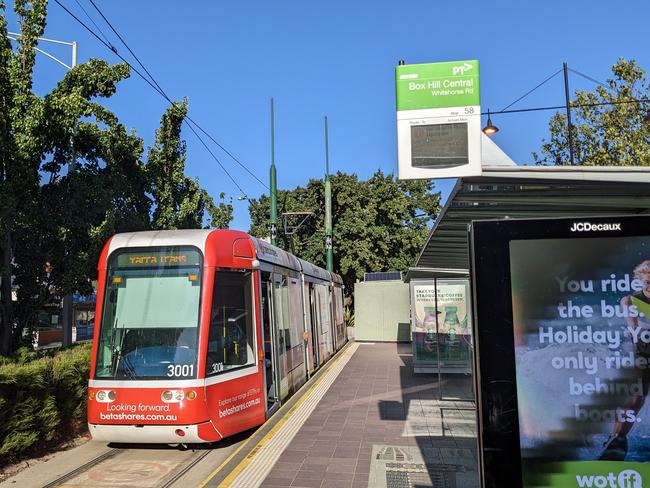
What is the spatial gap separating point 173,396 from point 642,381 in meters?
5.20

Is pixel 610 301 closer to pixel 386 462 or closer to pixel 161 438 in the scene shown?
pixel 386 462

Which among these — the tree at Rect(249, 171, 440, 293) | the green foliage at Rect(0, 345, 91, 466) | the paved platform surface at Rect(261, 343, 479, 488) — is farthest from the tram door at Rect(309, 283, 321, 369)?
the tree at Rect(249, 171, 440, 293)

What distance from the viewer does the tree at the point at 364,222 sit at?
98.8ft

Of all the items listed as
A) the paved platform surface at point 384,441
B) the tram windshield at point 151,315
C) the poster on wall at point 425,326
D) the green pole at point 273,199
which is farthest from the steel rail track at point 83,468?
the green pole at point 273,199

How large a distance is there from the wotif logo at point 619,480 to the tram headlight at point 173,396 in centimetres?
485

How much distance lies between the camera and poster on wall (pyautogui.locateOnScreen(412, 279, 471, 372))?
41.9 ft

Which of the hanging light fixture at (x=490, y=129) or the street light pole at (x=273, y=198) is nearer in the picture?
the hanging light fixture at (x=490, y=129)

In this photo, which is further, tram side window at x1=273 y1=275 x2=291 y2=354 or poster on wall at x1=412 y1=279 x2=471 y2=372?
poster on wall at x1=412 y1=279 x2=471 y2=372

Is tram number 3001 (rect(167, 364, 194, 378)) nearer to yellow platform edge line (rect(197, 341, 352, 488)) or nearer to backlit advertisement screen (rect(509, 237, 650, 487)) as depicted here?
A: yellow platform edge line (rect(197, 341, 352, 488))

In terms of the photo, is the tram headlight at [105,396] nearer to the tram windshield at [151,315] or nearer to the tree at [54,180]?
the tram windshield at [151,315]

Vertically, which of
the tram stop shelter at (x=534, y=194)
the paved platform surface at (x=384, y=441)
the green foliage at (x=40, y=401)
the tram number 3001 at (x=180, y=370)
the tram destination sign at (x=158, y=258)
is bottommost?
the paved platform surface at (x=384, y=441)

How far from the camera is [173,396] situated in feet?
21.0

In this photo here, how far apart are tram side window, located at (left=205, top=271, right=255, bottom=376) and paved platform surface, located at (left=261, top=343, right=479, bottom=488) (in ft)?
4.50

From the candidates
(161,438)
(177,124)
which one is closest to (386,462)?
(161,438)
